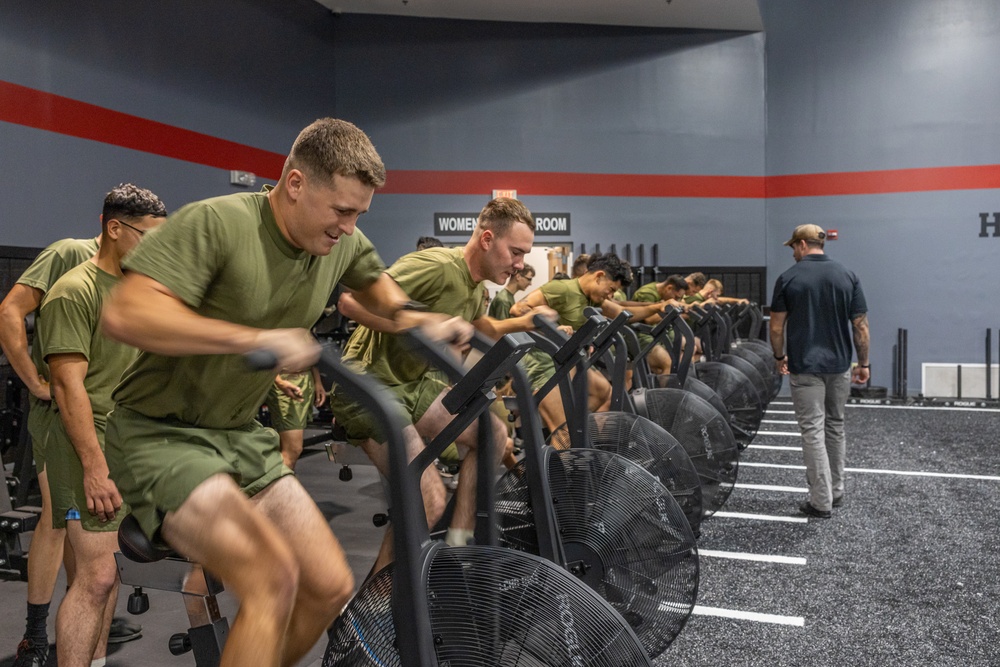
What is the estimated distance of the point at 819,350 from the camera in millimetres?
5070

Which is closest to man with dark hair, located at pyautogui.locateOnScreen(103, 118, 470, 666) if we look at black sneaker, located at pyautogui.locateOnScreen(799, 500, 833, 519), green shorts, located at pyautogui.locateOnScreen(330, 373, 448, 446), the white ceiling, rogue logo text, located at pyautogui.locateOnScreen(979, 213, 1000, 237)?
green shorts, located at pyautogui.locateOnScreen(330, 373, 448, 446)

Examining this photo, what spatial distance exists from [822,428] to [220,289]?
13.8 feet

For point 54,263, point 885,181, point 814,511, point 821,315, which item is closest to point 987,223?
point 885,181

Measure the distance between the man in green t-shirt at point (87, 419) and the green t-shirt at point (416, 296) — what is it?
0.88 metres

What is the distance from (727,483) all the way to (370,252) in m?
2.61

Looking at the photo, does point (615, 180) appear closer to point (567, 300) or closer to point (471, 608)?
point (567, 300)

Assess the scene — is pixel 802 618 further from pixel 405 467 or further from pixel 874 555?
pixel 405 467

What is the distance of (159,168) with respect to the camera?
834 cm

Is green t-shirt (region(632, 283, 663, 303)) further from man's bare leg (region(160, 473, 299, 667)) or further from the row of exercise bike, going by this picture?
man's bare leg (region(160, 473, 299, 667))

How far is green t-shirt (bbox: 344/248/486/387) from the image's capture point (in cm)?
327

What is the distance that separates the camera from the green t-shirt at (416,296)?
327 cm

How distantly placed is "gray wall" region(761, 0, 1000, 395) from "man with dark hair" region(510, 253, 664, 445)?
7.30m

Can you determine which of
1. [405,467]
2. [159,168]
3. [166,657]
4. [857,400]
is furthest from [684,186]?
[405,467]

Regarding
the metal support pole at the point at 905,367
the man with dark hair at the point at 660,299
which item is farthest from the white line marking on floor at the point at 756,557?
the metal support pole at the point at 905,367
